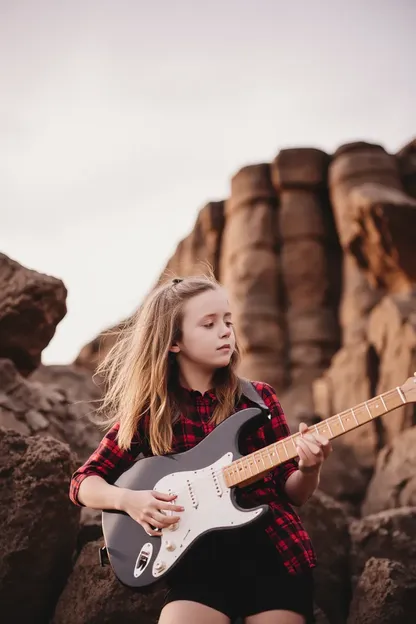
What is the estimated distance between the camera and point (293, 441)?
6.77 ft

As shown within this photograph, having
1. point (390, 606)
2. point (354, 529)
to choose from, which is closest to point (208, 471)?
point (390, 606)

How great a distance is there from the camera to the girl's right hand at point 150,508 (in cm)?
203

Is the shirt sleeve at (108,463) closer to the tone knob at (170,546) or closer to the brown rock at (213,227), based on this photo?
the tone knob at (170,546)

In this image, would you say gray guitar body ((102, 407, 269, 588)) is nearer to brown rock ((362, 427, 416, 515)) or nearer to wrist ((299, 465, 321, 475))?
wrist ((299, 465, 321, 475))

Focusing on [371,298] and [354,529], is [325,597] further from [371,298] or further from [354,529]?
A: [371,298]

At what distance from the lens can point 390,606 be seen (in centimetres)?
274

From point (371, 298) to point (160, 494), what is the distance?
1048cm

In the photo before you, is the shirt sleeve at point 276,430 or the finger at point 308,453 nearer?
the finger at point 308,453

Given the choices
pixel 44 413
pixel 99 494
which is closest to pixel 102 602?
pixel 99 494

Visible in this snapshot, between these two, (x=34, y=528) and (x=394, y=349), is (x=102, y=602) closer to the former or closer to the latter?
(x=34, y=528)

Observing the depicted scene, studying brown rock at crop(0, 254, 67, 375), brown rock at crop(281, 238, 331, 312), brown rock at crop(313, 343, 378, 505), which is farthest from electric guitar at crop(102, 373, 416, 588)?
brown rock at crop(281, 238, 331, 312)

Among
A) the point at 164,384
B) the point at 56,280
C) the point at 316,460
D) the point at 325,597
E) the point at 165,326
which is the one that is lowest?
the point at 325,597

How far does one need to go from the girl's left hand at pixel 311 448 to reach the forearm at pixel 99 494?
604 mm

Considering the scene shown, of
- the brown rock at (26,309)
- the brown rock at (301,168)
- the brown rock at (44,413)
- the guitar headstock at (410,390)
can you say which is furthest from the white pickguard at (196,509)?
the brown rock at (301,168)
